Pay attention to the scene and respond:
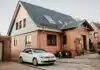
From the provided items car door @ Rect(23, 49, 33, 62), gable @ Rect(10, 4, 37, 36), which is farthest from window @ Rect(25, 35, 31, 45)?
car door @ Rect(23, 49, 33, 62)

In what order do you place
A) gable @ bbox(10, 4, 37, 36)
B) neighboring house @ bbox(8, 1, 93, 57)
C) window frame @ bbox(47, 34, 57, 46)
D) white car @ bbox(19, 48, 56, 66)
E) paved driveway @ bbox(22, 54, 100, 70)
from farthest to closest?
1. window frame @ bbox(47, 34, 57, 46)
2. gable @ bbox(10, 4, 37, 36)
3. neighboring house @ bbox(8, 1, 93, 57)
4. white car @ bbox(19, 48, 56, 66)
5. paved driveway @ bbox(22, 54, 100, 70)

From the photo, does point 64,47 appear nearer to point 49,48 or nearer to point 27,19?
point 49,48

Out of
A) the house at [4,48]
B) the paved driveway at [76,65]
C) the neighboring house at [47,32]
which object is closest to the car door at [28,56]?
the paved driveway at [76,65]

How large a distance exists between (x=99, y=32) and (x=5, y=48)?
74.9 ft

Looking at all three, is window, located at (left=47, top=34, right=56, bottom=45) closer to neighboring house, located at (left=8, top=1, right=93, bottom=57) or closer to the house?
neighboring house, located at (left=8, top=1, right=93, bottom=57)

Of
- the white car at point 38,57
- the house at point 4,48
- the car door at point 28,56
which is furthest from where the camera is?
the house at point 4,48

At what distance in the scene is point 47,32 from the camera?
969 inches

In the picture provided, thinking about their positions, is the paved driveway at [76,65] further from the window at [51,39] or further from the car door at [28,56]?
the window at [51,39]

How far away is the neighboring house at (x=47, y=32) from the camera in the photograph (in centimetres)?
2414

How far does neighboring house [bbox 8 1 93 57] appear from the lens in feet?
79.2

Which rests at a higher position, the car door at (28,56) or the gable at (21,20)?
the gable at (21,20)

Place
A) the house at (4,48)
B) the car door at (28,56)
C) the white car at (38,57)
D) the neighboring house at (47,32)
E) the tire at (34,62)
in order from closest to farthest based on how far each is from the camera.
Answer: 1. the white car at (38,57)
2. the tire at (34,62)
3. the car door at (28,56)
4. the house at (4,48)
5. the neighboring house at (47,32)

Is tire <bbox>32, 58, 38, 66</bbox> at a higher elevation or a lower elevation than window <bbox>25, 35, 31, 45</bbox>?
lower

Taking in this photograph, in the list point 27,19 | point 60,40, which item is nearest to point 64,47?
point 60,40
